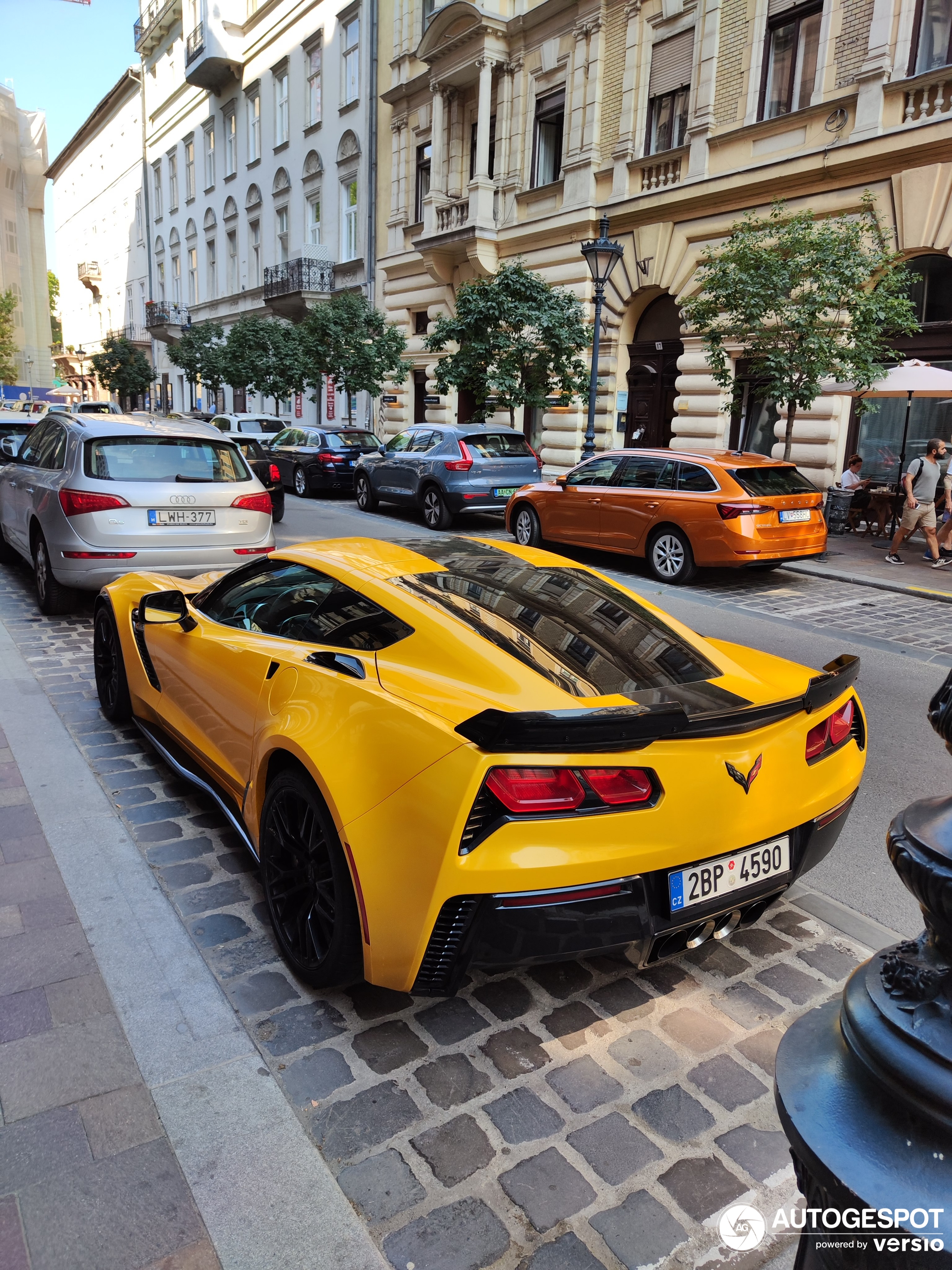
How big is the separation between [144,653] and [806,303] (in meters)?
11.2

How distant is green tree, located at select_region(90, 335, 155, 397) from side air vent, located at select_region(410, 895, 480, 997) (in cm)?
5721

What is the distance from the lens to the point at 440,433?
16.1m

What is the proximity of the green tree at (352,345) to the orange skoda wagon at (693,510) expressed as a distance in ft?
47.7

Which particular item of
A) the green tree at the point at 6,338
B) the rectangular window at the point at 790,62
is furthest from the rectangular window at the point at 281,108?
the rectangular window at the point at 790,62

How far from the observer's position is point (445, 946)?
7.65 feet

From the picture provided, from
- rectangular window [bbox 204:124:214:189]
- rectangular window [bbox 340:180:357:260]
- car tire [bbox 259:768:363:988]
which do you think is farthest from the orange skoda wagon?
rectangular window [bbox 204:124:214:189]

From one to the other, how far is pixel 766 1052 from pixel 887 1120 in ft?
5.27

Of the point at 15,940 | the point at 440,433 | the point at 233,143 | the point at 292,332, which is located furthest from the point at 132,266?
the point at 15,940

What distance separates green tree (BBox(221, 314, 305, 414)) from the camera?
27.8 m

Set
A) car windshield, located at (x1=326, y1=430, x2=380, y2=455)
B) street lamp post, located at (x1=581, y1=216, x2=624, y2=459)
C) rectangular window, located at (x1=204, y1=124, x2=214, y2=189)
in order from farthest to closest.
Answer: rectangular window, located at (x1=204, y1=124, x2=214, y2=189) < car windshield, located at (x1=326, y1=430, x2=380, y2=455) < street lamp post, located at (x1=581, y1=216, x2=624, y2=459)

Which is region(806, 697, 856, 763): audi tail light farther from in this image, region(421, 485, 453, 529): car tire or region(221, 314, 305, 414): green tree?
region(221, 314, 305, 414): green tree

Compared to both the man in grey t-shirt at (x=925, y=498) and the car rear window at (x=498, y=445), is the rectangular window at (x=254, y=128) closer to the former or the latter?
the car rear window at (x=498, y=445)

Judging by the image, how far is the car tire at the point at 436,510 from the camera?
15422 mm

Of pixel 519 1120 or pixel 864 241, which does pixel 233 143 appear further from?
pixel 519 1120
